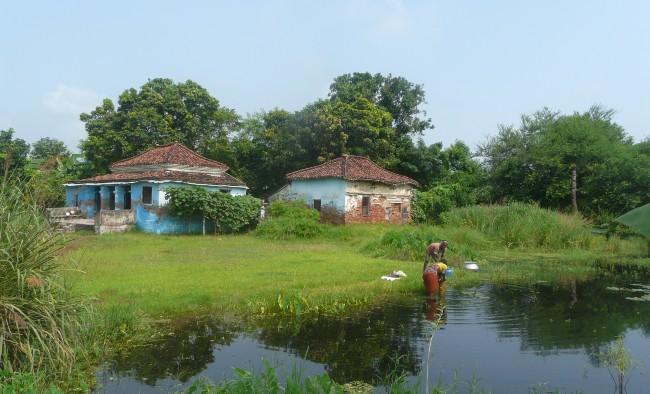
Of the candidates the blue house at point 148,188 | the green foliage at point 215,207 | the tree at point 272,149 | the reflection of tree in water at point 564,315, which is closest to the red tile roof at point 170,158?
the blue house at point 148,188

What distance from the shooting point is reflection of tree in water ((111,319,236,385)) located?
7.78m

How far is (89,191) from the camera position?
3341cm

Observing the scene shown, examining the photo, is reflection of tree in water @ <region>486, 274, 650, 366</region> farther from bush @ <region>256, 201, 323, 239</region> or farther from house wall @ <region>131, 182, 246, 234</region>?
house wall @ <region>131, 182, 246, 234</region>

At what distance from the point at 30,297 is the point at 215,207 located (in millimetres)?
22100

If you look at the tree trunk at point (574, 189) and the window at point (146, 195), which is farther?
the tree trunk at point (574, 189)

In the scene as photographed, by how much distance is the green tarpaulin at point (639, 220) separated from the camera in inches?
168

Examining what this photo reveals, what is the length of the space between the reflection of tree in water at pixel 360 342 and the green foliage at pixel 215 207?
18221 millimetres

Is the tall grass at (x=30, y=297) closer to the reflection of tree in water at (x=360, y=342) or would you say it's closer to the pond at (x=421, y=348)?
the pond at (x=421, y=348)

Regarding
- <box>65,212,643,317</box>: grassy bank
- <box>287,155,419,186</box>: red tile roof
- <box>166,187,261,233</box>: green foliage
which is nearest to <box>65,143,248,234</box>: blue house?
<box>166,187,261,233</box>: green foliage

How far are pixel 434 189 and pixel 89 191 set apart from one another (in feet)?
70.4

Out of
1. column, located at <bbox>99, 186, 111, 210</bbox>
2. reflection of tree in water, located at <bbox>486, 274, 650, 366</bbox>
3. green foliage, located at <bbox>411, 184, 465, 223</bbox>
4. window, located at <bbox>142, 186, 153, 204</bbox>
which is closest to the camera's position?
reflection of tree in water, located at <bbox>486, 274, 650, 366</bbox>

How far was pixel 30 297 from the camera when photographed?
21.2 feet

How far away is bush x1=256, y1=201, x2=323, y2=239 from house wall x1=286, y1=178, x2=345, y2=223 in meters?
2.28

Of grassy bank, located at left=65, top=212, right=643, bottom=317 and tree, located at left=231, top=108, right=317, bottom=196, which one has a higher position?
A: tree, located at left=231, top=108, right=317, bottom=196
